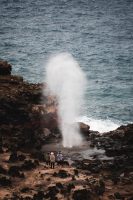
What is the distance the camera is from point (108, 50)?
3861 inches

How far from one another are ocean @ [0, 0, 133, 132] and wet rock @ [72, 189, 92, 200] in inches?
966

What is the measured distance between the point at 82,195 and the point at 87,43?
82.5 m

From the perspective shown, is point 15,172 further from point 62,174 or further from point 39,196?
point 39,196

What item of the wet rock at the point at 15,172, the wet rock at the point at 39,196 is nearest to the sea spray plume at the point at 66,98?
the wet rock at the point at 15,172

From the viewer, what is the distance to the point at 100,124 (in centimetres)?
5581

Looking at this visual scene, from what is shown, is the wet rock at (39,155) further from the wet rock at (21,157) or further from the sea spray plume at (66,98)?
the sea spray plume at (66,98)

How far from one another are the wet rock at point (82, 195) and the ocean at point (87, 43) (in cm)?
2452

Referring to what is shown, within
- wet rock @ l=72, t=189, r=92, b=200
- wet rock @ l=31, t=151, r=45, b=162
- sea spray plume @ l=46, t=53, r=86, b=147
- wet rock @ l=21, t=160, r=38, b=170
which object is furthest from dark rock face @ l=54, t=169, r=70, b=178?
sea spray plume @ l=46, t=53, r=86, b=147

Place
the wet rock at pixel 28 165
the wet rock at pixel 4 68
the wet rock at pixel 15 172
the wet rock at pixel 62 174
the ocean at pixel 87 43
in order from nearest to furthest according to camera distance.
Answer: the wet rock at pixel 15 172 < the wet rock at pixel 62 174 < the wet rock at pixel 28 165 < the wet rock at pixel 4 68 < the ocean at pixel 87 43

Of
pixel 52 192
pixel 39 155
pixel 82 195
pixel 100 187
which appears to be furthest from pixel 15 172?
pixel 100 187

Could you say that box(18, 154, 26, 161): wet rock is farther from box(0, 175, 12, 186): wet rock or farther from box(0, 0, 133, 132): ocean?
box(0, 0, 133, 132): ocean

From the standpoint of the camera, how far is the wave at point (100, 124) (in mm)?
54144

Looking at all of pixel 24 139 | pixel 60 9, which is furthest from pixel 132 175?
pixel 60 9

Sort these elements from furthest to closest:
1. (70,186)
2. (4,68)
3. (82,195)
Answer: (4,68) → (70,186) → (82,195)
